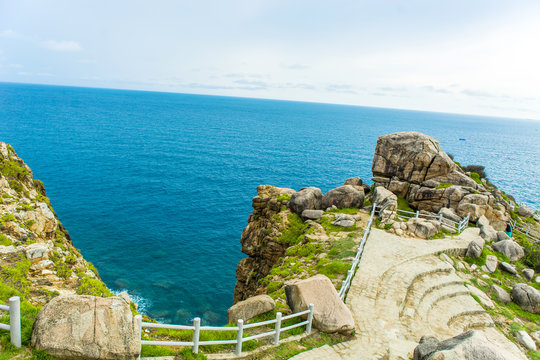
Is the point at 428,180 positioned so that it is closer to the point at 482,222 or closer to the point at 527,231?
the point at 482,222

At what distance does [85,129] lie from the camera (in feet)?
354

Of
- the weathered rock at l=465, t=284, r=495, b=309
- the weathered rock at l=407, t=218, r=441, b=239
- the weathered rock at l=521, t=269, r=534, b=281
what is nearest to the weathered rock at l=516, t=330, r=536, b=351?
the weathered rock at l=465, t=284, r=495, b=309

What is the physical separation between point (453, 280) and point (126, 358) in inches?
845

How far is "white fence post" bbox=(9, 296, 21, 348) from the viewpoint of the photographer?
7977mm

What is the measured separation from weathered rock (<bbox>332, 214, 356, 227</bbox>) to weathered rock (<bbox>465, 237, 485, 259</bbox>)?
9627 millimetres

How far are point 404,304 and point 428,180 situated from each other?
21.8 metres

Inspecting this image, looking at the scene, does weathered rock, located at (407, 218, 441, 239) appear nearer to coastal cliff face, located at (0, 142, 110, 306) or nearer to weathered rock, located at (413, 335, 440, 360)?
weathered rock, located at (413, 335, 440, 360)

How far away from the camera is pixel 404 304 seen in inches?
706

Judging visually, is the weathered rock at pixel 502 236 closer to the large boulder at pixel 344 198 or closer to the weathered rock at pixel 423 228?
the weathered rock at pixel 423 228

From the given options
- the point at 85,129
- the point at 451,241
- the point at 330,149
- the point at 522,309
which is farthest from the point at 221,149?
the point at 522,309

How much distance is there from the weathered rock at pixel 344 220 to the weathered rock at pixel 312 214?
1891mm

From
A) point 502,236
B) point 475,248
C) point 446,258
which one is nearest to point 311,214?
point 446,258

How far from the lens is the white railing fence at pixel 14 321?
800 centimetres

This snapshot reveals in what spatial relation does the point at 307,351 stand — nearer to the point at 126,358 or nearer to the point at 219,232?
the point at 126,358
